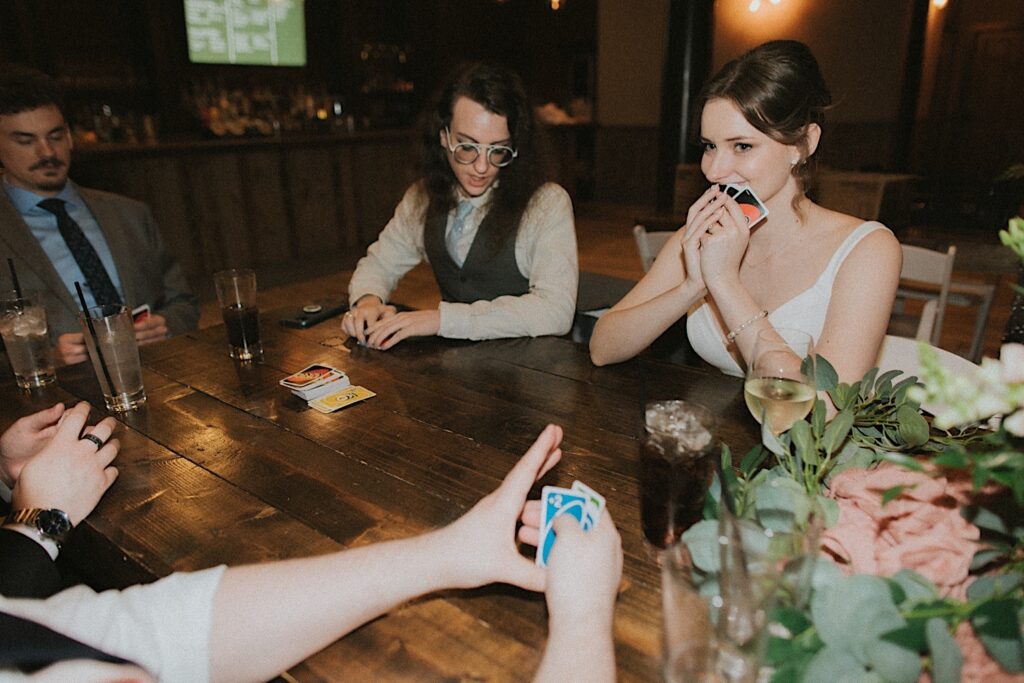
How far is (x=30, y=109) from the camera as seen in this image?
2137mm

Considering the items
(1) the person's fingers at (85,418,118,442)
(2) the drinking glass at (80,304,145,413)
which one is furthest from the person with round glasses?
(1) the person's fingers at (85,418,118,442)

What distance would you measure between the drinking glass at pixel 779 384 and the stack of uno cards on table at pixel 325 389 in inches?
31.6

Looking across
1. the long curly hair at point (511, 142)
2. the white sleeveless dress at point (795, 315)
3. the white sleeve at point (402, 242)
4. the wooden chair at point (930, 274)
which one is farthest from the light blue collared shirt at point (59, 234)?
the wooden chair at point (930, 274)

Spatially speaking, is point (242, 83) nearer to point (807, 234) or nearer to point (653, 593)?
point (807, 234)

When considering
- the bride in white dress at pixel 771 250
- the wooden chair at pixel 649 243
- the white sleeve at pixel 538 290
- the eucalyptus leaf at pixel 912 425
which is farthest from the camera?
the wooden chair at pixel 649 243

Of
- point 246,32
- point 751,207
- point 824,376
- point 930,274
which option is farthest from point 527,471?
point 246,32

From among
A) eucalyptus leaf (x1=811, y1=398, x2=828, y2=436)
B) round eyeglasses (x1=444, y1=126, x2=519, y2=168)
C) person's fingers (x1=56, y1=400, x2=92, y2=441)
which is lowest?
person's fingers (x1=56, y1=400, x2=92, y2=441)

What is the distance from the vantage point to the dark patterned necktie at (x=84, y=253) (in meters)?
2.24

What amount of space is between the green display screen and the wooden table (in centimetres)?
543

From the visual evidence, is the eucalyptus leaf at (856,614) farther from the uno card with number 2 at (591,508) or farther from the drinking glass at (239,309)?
the drinking glass at (239,309)

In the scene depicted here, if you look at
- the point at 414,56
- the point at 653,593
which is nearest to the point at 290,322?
the point at 653,593

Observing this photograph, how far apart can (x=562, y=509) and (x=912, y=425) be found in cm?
48

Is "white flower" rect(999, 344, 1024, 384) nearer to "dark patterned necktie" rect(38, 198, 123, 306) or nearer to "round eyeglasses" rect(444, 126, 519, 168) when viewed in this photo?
"round eyeglasses" rect(444, 126, 519, 168)

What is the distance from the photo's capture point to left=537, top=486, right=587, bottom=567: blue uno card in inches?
31.8
